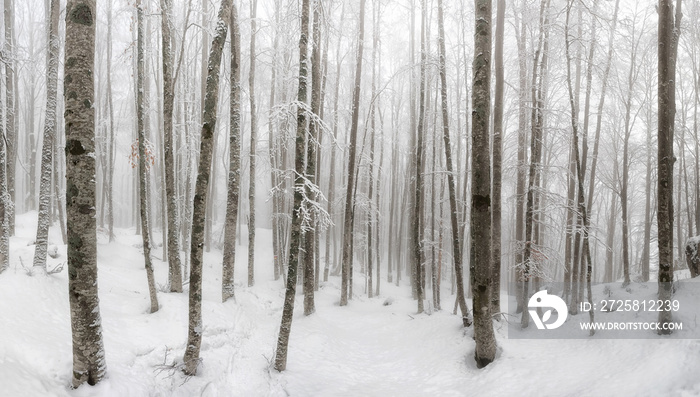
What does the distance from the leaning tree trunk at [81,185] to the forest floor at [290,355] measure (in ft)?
1.93

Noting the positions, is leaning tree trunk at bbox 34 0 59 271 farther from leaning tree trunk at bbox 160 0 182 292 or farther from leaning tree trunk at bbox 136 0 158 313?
leaning tree trunk at bbox 160 0 182 292

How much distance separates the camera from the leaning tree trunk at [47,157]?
22.9 feet

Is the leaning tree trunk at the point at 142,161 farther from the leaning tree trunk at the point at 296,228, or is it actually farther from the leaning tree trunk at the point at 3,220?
the leaning tree trunk at the point at 296,228

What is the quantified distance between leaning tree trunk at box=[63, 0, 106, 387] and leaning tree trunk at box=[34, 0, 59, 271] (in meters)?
3.88

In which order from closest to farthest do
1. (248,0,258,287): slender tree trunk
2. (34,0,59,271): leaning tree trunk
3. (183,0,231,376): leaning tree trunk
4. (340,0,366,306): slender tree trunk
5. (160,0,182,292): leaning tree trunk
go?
(183,0,231,376): leaning tree trunk, (34,0,59,271): leaning tree trunk, (160,0,182,292): leaning tree trunk, (248,0,258,287): slender tree trunk, (340,0,366,306): slender tree trunk

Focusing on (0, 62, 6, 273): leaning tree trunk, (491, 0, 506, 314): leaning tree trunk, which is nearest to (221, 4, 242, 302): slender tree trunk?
(0, 62, 6, 273): leaning tree trunk

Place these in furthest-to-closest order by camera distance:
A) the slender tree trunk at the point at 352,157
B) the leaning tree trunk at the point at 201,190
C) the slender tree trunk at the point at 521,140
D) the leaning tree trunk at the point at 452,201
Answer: the slender tree trunk at the point at 352,157 < the slender tree trunk at the point at 521,140 < the leaning tree trunk at the point at 452,201 < the leaning tree trunk at the point at 201,190

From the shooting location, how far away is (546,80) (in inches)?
388

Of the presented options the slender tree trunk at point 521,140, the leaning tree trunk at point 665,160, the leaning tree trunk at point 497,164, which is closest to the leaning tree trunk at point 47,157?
the leaning tree trunk at point 497,164

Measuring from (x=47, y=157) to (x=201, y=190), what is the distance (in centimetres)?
488

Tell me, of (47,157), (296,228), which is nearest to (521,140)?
(296,228)

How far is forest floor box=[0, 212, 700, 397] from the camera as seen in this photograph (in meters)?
4.58

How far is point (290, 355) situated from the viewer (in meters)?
7.99

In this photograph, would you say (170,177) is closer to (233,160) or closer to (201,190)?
(233,160)
